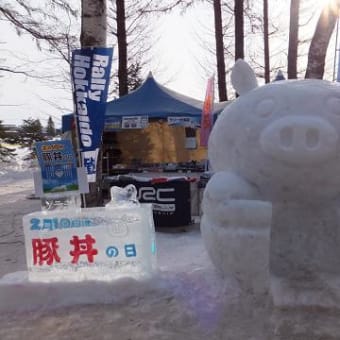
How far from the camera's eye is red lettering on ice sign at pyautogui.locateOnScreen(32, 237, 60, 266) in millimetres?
3537

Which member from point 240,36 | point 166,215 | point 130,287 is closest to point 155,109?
point 166,215

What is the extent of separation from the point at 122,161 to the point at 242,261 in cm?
895

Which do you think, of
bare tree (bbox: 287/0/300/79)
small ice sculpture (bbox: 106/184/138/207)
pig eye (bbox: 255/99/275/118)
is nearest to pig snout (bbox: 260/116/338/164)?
pig eye (bbox: 255/99/275/118)

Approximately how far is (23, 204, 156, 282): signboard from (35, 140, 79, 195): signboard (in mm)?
443

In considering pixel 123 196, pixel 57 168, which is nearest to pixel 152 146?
pixel 57 168

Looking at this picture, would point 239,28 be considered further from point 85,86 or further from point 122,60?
point 85,86

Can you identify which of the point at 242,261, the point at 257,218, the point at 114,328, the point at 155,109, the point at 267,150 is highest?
the point at 155,109

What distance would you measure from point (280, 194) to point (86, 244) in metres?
1.54

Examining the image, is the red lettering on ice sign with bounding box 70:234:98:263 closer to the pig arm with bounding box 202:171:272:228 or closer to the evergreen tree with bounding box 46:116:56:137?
the pig arm with bounding box 202:171:272:228

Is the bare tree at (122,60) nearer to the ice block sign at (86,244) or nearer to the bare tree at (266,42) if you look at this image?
the bare tree at (266,42)

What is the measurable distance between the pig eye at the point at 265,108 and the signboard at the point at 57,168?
5.76 feet

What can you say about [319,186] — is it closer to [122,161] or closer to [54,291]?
[54,291]

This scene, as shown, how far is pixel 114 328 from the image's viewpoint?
9.89 feet

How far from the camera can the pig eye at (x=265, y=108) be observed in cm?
304
